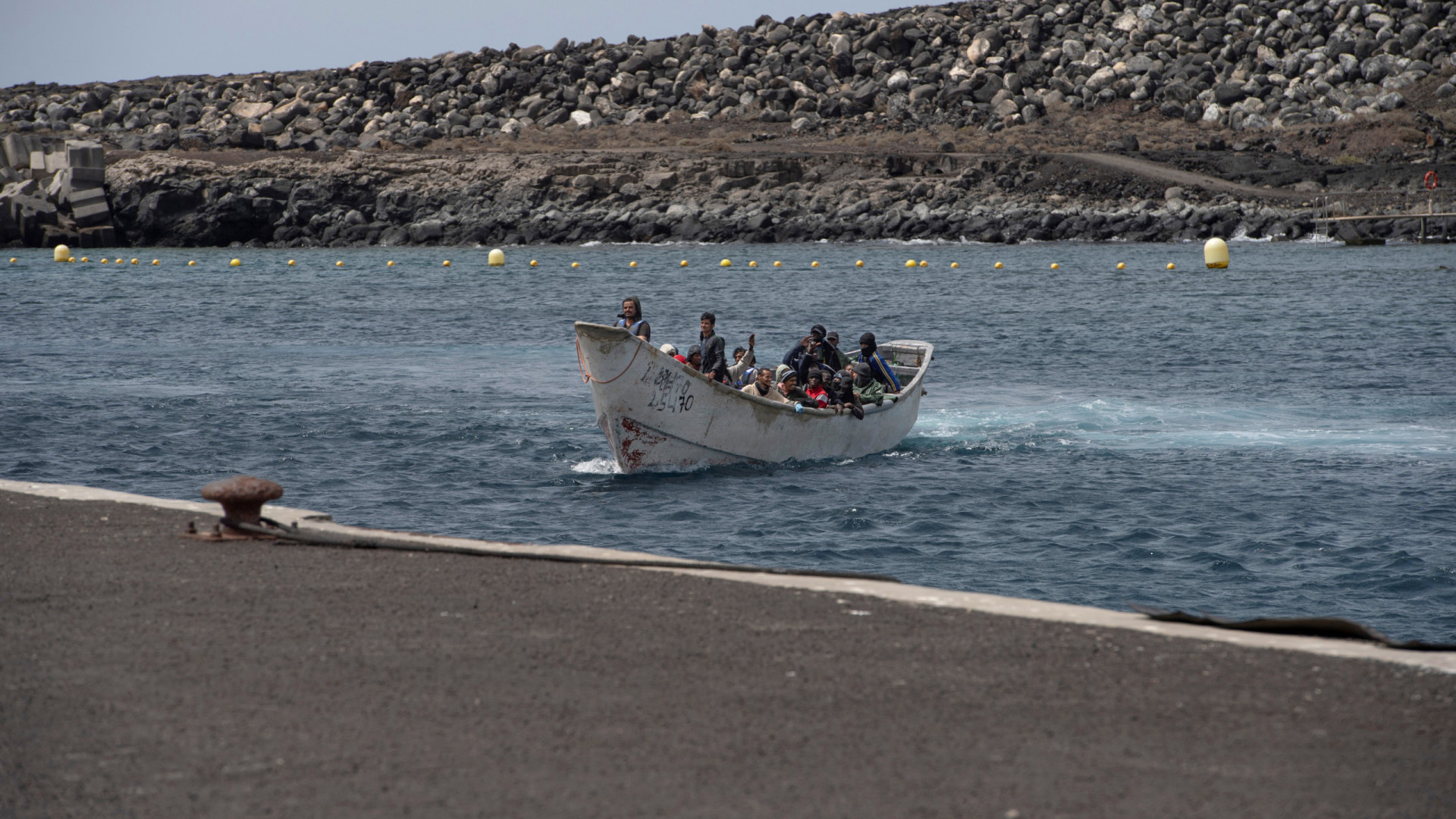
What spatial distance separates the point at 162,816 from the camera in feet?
14.2

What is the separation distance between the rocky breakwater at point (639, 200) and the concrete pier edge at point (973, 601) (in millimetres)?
67187

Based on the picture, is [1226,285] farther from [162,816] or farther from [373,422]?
[162,816]

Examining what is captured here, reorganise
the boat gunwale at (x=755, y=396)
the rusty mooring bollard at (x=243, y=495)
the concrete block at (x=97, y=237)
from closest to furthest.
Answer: the rusty mooring bollard at (x=243, y=495) < the boat gunwale at (x=755, y=396) < the concrete block at (x=97, y=237)

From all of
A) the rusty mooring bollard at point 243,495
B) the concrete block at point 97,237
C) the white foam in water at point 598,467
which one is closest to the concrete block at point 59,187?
the concrete block at point 97,237

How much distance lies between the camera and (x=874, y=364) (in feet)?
61.9

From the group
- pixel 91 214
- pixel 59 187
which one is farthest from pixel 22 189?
pixel 91 214

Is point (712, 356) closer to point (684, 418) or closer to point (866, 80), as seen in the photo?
Answer: point (684, 418)

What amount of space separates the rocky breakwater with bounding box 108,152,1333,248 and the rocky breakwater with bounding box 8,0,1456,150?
13385 millimetres

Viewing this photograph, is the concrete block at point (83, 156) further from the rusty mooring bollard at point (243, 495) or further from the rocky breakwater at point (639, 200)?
the rusty mooring bollard at point (243, 495)

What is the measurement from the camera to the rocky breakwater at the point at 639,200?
7356 cm

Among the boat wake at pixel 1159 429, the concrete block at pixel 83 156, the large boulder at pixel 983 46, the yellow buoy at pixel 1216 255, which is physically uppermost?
the large boulder at pixel 983 46

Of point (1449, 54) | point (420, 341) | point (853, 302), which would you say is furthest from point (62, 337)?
point (1449, 54)

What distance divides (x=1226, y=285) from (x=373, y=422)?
35.3 m

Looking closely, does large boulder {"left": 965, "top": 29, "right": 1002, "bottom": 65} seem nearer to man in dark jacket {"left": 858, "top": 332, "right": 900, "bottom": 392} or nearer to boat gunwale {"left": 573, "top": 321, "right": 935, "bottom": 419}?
man in dark jacket {"left": 858, "top": 332, "right": 900, "bottom": 392}
